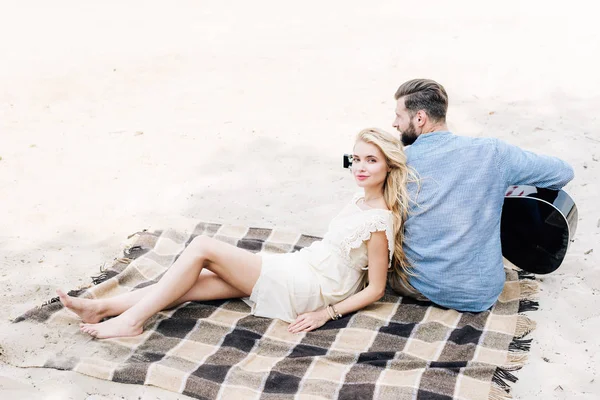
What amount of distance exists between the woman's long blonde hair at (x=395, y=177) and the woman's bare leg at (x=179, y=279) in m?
0.79

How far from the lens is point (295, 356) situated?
11.6ft

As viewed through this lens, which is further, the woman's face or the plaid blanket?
the woman's face

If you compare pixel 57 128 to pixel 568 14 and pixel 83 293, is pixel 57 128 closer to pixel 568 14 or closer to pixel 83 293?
pixel 83 293

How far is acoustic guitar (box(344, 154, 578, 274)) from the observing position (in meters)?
3.95

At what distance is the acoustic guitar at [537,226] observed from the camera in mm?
3945

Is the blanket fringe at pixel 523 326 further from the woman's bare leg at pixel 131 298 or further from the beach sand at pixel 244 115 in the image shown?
the woman's bare leg at pixel 131 298

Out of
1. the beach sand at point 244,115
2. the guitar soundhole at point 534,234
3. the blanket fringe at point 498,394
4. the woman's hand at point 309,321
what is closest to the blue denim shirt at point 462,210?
the guitar soundhole at point 534,234

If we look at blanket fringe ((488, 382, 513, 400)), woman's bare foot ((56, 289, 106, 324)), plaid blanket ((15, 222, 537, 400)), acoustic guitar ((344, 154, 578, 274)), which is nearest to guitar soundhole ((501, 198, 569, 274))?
acoustic guitar ((344, 154, 578, 274))

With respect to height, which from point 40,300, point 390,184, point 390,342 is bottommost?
point 390,342

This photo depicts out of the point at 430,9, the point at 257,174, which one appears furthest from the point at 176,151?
the point at 430,9

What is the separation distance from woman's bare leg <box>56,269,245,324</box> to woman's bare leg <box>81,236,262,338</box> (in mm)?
78

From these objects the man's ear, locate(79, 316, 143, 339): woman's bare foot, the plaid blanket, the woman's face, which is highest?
the man's ear

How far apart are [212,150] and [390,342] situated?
10.2ft

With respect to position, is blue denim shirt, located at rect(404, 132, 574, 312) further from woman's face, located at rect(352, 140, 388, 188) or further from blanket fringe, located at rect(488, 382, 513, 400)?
blanket fringe, located at rect(488, 382, 513, 400)
